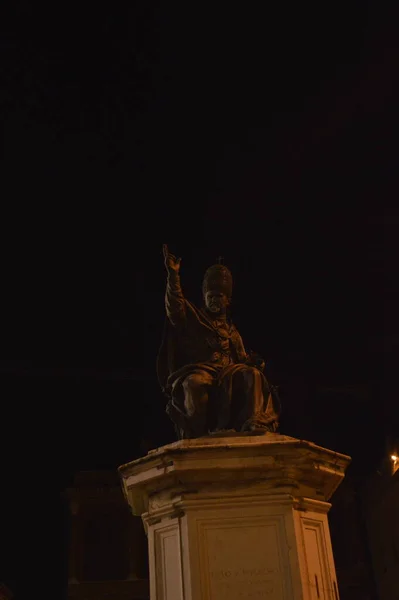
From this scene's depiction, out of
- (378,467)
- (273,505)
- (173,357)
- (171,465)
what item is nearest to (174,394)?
(173,357)

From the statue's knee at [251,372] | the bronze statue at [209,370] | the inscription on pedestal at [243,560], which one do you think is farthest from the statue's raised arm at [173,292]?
the inscription on pedestal at [243,560]

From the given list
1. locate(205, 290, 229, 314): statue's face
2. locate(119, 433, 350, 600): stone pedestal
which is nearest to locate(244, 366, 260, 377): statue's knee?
locate(119, 433, 350, 600): stone pedestal

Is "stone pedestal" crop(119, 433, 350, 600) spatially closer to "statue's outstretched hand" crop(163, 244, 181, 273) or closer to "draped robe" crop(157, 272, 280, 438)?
"draped robe" crop(157, 272, 280, 438)

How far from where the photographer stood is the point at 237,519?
4.82m

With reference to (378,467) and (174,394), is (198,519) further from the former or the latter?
(378,467)

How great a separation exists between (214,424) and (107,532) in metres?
17.5

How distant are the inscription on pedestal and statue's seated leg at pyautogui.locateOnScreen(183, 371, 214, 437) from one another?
931 millimetres

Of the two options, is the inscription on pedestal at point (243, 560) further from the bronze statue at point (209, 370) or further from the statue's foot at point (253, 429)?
the bronze statue at point (209, 370)

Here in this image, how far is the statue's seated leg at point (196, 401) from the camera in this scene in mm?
5527

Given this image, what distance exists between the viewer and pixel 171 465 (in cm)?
490

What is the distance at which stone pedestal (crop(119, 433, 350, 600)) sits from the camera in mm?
4586

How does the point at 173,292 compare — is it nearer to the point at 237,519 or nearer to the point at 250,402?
the point at 250,402

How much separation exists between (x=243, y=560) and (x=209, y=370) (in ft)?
5.65

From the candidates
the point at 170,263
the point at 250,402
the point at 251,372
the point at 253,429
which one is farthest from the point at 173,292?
the point at 253,429
